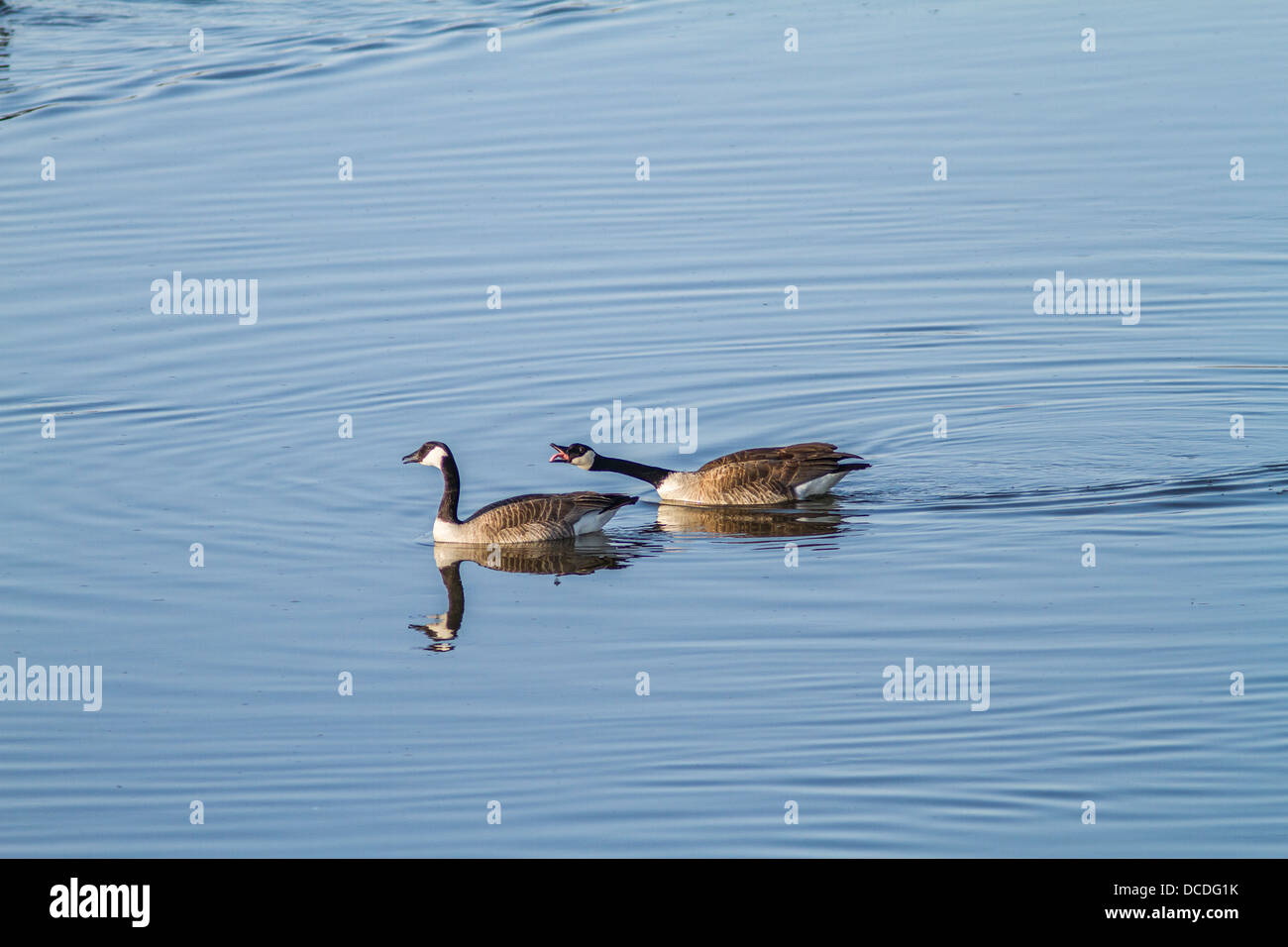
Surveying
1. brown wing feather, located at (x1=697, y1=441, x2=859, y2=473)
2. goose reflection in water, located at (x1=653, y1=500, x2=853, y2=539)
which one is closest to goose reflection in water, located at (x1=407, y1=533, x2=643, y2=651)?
goose reflection in water, located at (x1=653, y1=500, x2=853, y2=539)

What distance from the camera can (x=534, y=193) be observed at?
92.2 feet

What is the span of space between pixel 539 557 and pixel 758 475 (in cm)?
240

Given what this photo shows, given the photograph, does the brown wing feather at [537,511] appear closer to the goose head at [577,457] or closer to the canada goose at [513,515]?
the canada goose at [513,515]

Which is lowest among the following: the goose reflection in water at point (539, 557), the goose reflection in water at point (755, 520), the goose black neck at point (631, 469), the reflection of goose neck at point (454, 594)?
the reflection of goose neck at point (454, 594)

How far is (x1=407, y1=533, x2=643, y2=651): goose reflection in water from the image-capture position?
1641 centimetres

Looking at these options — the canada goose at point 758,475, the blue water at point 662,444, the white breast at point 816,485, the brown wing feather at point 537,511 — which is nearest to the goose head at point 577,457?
the canada goose at point 758,475

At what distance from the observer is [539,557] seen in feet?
56.0

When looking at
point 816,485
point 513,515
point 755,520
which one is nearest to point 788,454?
point 816,485

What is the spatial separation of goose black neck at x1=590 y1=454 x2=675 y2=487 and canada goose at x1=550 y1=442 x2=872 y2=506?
22 cm

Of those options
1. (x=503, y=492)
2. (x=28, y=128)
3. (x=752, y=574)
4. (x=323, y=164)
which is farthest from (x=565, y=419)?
(x=28, y=128)

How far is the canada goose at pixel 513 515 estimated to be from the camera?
16922 millimetres

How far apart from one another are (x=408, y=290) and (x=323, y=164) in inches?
275

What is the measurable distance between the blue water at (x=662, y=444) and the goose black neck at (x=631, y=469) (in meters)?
0.38

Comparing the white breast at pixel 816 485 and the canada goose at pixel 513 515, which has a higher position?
the white breast at pixel 816 485
